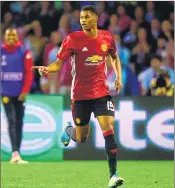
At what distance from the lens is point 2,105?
1365 centimetres

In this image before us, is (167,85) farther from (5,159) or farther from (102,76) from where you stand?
(102,76)

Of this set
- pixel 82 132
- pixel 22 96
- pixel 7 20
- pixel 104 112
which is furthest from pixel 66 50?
pixel 7 20

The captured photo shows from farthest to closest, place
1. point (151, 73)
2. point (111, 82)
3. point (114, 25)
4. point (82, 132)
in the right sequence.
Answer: point (114, 25)
point (151, 73)
point (111, 82)
point (82, 132)

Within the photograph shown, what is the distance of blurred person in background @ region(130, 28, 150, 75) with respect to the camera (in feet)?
53.7

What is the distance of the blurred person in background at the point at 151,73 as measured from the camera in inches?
603

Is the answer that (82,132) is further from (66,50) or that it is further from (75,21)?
(75,21)

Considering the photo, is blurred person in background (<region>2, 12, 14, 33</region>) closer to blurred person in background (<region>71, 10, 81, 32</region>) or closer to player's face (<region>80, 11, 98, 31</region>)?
blurred person in background (<region>71, 10, 81, 32</region>)

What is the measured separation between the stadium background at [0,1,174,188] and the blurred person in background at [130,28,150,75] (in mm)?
21

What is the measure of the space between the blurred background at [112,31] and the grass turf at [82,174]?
9.27 feet

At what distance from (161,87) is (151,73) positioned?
1.01 metres

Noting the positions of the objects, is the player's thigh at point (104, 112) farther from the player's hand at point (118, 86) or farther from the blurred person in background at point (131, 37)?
the blurred person in background at point (131, 37)

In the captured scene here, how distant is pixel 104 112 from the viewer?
29.5 feet

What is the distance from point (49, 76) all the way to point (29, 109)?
2052 mm

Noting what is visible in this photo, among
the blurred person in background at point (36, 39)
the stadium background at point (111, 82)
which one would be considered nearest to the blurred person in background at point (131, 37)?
the stadium background at point (111, 82)
